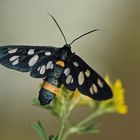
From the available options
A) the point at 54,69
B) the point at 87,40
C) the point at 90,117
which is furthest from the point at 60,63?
the point at 87,40

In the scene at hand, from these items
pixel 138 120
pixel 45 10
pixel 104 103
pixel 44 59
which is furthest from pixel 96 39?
pixel 44 59

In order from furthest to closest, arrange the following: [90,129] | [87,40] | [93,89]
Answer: [87,40], [90,129], [93,89]

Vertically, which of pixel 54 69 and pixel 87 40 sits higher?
pixel 87 40

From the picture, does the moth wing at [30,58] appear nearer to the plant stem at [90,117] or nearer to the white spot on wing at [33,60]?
the white spot on wing at [33,60]

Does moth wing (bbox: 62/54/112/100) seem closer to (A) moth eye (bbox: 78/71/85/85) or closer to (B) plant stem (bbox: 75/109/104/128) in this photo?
(A) moth eye (bbox: 78/71/85/85)

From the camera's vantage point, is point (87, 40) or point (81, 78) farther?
point (87, 40)

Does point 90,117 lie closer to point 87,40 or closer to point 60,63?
point 60,63

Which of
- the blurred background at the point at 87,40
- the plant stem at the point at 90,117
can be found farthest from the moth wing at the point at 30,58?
the blurred background at the point at 87,40
